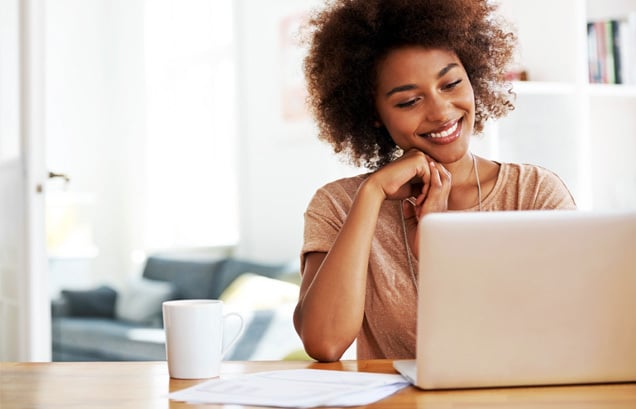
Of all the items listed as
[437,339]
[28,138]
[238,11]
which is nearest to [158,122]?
[238,11]

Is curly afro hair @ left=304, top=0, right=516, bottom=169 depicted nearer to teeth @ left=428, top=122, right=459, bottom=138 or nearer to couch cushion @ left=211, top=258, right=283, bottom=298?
teeth @ left=428, top=122, right=459, bottom=138

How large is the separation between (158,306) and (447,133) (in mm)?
4085

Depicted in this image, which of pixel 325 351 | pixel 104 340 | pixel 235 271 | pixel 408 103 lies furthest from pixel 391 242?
pixel 104 340

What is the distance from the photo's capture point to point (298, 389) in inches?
42.7

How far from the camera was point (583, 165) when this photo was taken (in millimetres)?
3148

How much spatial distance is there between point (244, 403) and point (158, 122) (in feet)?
18.7

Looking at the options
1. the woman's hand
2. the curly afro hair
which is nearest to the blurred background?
the curly afro hair

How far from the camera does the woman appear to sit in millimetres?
1561

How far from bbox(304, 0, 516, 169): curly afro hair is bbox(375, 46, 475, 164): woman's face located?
0.04 meters

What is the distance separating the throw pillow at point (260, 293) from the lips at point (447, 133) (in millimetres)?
2575

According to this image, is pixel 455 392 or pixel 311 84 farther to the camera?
pixel 311 84

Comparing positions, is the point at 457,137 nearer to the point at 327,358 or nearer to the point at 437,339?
the point at 327,358

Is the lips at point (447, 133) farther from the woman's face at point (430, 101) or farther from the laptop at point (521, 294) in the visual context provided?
the laptop at point (521, 294)

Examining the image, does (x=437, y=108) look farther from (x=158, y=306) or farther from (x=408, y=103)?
(x=158, y=306)
